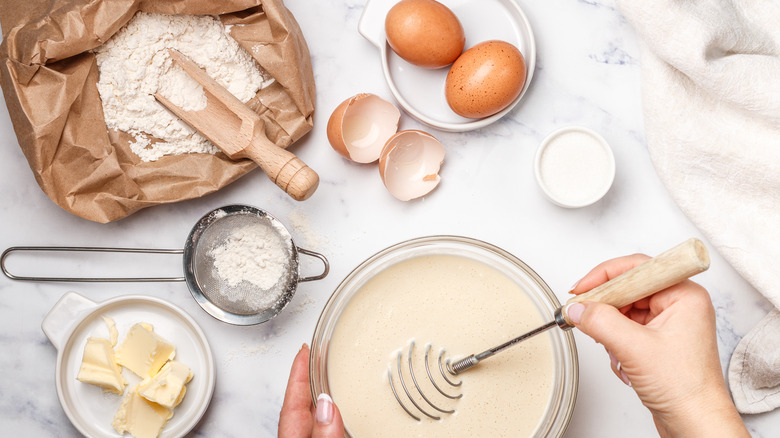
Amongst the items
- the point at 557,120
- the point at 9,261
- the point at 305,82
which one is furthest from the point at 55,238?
the point at 557,120

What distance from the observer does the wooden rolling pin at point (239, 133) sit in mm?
1392

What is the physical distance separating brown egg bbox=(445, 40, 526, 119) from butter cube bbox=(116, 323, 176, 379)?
2.89 ft

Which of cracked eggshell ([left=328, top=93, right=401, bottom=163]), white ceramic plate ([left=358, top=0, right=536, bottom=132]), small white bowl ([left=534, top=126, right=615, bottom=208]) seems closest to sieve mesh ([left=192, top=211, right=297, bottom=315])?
cracked eggshell ([left=328, top=93, right=401, bottom=163])

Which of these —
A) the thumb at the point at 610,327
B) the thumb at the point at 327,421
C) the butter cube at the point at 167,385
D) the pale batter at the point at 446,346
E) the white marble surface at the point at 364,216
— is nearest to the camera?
the thumb at the point at 610,327

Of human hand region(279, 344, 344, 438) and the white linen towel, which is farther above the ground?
the white linen towel

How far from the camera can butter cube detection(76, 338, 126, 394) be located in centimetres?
144

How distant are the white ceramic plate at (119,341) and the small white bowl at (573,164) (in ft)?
2.95

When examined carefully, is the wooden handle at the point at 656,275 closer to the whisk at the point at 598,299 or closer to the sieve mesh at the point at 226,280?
the whisk at the point at 598,299

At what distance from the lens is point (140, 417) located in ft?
4.74

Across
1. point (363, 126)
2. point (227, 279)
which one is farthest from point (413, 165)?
point (227, 279)

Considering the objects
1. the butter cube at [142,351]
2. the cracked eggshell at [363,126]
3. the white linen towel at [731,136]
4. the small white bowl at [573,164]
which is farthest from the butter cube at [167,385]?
the white linen towel at [731,136]

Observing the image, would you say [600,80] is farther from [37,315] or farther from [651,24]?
[37,315]

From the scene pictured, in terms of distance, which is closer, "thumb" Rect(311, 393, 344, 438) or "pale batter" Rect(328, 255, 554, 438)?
"thumb" Rect(311, 393, 344, 438)

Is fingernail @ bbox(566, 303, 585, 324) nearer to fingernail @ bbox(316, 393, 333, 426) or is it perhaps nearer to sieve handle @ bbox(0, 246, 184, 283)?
fingernail @ bbox(316, 393, 333, 426)
